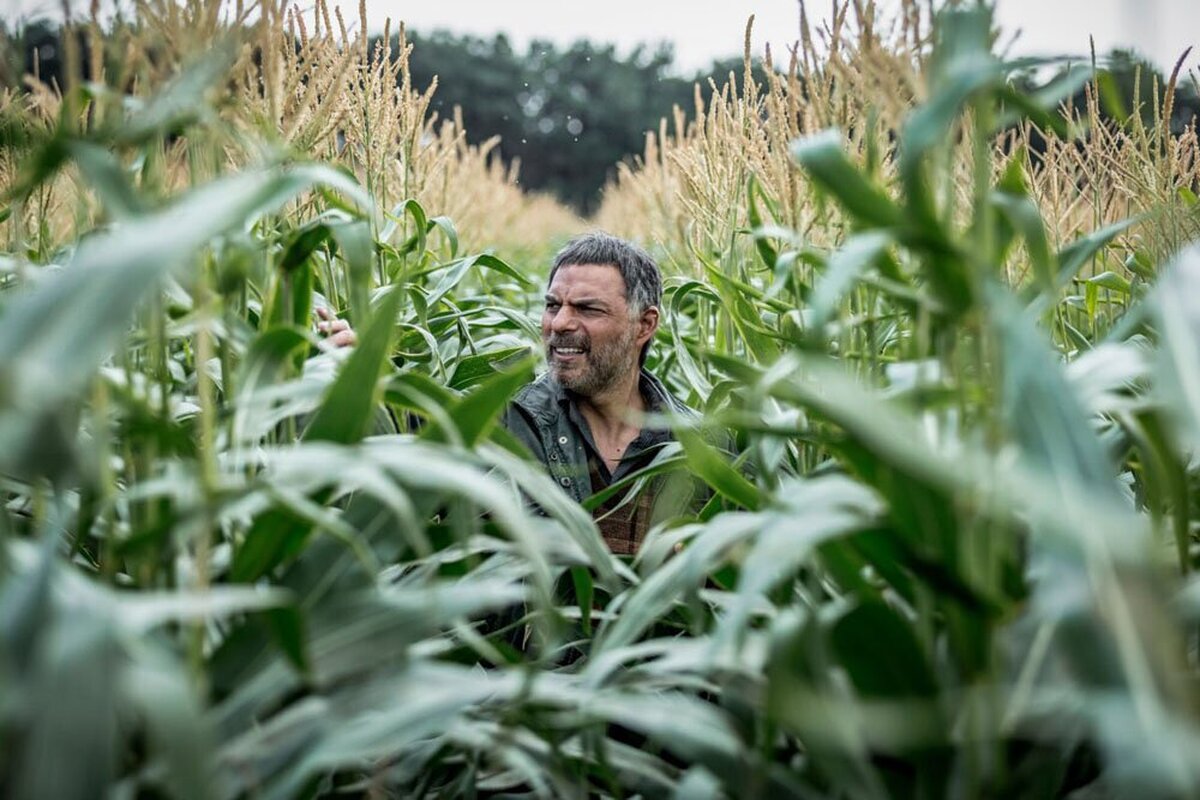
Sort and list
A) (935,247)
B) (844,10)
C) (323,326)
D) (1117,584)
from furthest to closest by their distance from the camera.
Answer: (323,326) < (844,10) < (935,247) < (1117,584)

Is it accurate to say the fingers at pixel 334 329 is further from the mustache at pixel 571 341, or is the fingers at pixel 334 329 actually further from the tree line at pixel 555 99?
the tree line at pixel 555 99

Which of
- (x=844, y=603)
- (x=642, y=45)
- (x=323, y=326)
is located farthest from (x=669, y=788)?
(x=642, y=45)

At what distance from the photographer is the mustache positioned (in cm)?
297

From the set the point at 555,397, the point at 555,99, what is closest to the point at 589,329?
the point at 555,397

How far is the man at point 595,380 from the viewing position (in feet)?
9.45

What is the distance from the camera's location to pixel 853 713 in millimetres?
1149

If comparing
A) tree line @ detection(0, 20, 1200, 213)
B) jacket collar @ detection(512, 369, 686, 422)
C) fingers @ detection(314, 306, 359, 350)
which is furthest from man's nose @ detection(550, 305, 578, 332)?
tree line @ detection(0, 20, 1200, 213)

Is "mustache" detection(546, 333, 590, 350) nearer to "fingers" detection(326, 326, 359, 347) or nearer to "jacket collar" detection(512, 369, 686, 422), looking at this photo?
"jacket collar" detection(512, 369, 686, 422)

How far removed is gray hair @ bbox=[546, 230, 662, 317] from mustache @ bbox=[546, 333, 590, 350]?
0.20m

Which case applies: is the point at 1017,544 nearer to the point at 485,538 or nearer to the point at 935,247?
the point at 935,247

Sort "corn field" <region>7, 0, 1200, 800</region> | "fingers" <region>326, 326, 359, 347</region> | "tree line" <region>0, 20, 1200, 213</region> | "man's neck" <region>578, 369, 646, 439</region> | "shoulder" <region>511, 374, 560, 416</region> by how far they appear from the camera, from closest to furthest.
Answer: "corn field" <region>7, 0, 1200, 800</region> < "fingers" <region>326, 326, 359, 347</region> < "shoulder" <region>511, 374, 560, 416</region> < "man's neck" <region>578, 369, 646, 439</region> < "tree line" <region>0, 20, 1200, 213</region>

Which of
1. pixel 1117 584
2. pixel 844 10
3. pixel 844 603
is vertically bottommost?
pixel 844 603

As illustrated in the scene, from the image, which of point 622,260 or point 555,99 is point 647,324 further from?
point 555,99

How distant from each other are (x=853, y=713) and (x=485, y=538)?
508 millimetres
